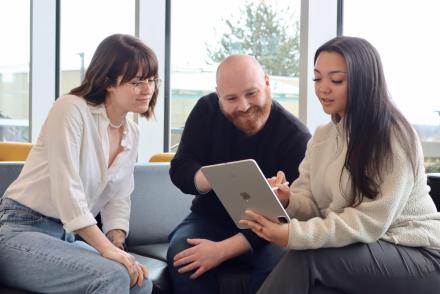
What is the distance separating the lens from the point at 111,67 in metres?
2.24

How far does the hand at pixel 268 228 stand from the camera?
6.23 feet

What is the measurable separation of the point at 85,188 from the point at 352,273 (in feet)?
3.12

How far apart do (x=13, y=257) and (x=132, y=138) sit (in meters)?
0.68

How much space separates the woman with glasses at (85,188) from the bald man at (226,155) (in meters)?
0.23

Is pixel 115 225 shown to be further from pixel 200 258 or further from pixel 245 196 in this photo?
pixel 245 196

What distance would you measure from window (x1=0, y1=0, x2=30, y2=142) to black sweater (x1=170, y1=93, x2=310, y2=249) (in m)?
4.54

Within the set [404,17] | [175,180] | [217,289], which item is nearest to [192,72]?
[404,17]

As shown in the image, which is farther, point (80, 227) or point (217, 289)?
point (217, 289)

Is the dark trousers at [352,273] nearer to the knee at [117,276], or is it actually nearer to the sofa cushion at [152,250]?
the knee at [117,276]

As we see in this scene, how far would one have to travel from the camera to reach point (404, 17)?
14.1 feet

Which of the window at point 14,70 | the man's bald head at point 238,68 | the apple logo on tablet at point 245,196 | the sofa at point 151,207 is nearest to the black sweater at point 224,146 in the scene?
the man's bald head at point 238,68

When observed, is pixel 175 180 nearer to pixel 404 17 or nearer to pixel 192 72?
pixel 404 17

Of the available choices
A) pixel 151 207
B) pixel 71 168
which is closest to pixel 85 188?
pixel 71 168

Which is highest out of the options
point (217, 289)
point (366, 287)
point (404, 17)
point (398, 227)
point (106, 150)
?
point (404, 17)
